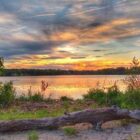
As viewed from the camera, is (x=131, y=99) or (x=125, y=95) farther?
(x=125, y=95)

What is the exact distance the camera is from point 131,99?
13.4 m

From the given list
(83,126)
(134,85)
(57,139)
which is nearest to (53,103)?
(134,85)

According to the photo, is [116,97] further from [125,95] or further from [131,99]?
[131,99]

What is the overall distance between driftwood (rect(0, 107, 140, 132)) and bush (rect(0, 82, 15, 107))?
4.51 meters

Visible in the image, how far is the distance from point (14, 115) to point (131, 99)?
136 inches

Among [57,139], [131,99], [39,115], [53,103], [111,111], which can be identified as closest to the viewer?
[57,139]

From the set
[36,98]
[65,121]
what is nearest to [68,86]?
[36,98]

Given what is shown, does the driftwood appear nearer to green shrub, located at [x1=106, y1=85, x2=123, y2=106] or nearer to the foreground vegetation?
the foreground vegetation

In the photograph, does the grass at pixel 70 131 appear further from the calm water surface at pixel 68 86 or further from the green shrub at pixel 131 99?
the calm water surface at pixel 68 86

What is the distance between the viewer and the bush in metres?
15.0

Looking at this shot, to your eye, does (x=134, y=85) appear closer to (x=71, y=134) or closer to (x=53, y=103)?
(x=53, y=103)

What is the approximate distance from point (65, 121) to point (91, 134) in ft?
2.18

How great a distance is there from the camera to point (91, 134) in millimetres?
10305

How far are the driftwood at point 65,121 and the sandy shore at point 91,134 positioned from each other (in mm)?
143
